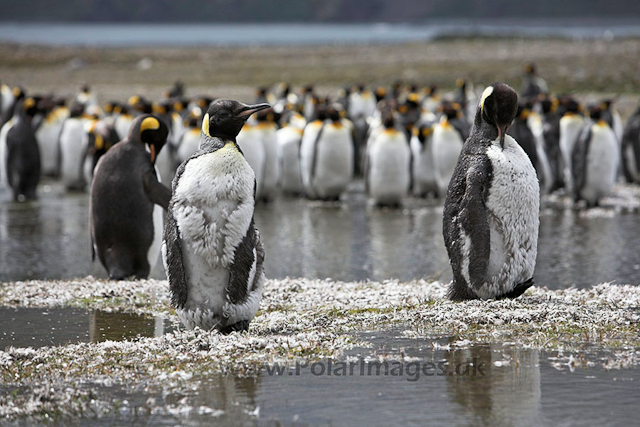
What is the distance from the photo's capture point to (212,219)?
227 inches

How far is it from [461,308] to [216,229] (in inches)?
69.7

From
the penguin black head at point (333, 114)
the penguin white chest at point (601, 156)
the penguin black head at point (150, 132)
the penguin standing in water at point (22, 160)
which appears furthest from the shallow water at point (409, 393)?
the penguin standing in water at point (22, 160)

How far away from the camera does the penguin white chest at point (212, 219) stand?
575 cm

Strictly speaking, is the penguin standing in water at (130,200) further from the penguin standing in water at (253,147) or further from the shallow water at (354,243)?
the penguin standing in water at (253,147)

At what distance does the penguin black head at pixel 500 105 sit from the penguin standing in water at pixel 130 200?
308 centimetres

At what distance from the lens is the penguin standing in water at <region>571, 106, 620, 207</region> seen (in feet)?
46.7

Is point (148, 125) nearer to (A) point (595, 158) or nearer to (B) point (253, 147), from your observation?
(B) point (253, 147)

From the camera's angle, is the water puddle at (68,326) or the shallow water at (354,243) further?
the shallow water at (354,243)

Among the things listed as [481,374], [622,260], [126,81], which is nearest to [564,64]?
[126,81]

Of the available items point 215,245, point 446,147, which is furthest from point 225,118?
point 446,147

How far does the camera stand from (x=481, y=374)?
4.89 meters

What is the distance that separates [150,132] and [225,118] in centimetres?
256

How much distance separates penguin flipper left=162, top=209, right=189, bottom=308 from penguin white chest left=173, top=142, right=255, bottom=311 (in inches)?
1.4

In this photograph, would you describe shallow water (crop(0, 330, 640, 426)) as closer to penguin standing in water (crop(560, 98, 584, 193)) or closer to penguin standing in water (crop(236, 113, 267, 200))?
penguin standing in water (crop(236, 113, 267, 200))
